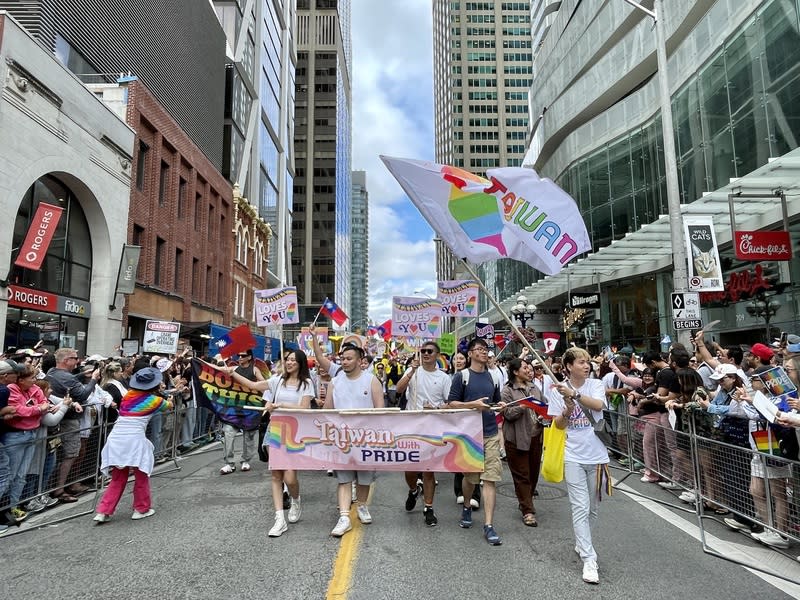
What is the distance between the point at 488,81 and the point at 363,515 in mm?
124591

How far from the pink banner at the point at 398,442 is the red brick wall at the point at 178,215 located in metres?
19.6

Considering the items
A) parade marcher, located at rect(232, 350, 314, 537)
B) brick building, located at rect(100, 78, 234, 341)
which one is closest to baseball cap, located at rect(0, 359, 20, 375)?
parade marcher, located at rect(232, 350, 314, 537)

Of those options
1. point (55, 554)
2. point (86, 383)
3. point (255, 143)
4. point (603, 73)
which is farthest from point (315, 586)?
point (255, 143)

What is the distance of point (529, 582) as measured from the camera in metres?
4.23

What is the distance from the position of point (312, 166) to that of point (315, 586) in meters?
95.4

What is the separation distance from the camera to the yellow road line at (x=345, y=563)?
405cm

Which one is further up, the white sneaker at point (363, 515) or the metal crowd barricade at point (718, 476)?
the metal crowd barricade at point (718, 476)

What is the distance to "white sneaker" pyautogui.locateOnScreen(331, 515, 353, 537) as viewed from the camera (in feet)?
17.4

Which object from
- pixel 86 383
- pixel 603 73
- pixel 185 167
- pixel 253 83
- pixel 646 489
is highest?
pixel 253 83

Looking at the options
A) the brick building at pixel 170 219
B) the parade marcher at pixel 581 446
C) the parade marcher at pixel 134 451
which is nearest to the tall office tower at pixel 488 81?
the brick building at pixel 170 219

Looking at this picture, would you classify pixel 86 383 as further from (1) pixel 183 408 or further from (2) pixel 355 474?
(2) pixel 355 474

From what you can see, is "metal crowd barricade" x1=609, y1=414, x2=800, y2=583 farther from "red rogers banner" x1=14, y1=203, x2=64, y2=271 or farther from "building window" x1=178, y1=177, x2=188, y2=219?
"building window" x1=178, y1=177, x2=188, y2=219

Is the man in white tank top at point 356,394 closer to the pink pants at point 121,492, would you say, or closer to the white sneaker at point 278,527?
the white sneaker at point 278,527

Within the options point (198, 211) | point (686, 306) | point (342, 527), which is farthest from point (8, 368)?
point (198, 211)
